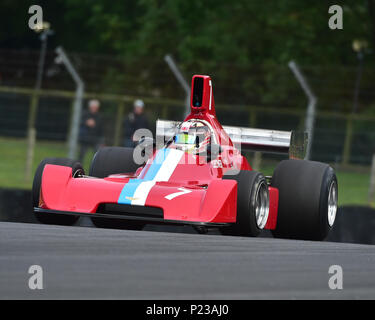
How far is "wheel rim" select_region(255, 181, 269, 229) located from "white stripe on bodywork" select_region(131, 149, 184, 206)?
719 mm

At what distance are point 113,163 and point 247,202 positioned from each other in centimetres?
198

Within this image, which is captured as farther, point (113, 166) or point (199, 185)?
point (113, 166)

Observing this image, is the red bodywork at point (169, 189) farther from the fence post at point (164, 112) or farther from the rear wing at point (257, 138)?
the fence post at point (164, 112)

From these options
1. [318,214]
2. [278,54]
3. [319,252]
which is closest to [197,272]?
[319,252]

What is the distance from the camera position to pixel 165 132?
9430 mm

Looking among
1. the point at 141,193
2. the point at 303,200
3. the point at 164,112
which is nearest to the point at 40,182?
the point at 141,193

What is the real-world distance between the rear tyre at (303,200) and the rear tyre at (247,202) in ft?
1.51

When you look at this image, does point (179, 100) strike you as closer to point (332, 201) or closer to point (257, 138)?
point (257, 138)

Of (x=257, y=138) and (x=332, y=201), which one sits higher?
(x=257, y=138)

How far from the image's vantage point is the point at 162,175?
8.43 m

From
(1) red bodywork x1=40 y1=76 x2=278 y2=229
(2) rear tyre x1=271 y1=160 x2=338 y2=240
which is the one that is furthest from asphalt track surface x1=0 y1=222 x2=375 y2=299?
(2) rear tyre x1=271 y1=160 x2=338 y2=240

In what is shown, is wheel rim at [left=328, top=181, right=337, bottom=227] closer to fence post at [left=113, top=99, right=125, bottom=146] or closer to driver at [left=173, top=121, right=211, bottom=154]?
driver at [left=173, top=121, right=211, bottom=154]
